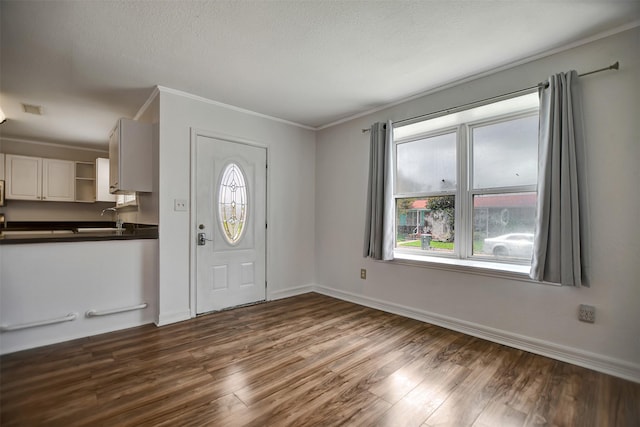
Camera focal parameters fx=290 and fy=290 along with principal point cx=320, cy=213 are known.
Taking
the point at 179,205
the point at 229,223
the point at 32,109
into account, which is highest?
the point at 32,109

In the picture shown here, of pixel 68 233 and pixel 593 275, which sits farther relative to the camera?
pixel 68 233

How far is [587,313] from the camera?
7.16ft

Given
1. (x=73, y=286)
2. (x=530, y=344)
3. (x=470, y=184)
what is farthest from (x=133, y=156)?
(x=530, y=344)

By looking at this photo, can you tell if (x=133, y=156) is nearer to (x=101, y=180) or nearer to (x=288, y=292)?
(x=288, y=292)

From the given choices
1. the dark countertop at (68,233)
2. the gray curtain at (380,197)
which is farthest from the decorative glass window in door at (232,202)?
the gray curtain at (380,197)

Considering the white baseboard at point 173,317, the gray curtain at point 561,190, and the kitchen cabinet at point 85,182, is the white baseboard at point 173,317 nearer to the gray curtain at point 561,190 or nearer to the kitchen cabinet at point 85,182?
the gray curtain at point 561,190

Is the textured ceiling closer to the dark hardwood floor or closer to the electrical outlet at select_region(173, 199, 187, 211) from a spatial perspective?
the electrical outlet at select_region(173, 199, 187, 211)

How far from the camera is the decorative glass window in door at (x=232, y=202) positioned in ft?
11.6

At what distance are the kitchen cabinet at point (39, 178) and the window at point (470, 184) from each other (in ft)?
18.9

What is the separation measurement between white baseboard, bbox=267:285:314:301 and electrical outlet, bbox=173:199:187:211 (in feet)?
5.12

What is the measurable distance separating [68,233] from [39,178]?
2030 mm

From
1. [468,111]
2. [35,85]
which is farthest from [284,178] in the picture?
[35,85]

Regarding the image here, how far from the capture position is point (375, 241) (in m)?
3.44

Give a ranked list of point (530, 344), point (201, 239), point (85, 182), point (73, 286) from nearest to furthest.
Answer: point (530, 344) → point (73, 286) → point (201, 239) → point (85, 182)
